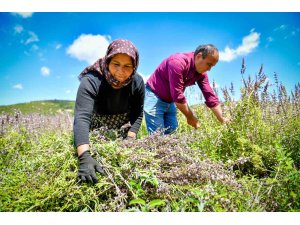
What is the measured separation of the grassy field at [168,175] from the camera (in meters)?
1.56

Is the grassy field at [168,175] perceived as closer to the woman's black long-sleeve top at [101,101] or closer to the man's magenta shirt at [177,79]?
the woman's black long-sleeve top at [101,101]

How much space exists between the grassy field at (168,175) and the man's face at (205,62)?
34.9 inches

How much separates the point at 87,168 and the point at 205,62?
2.36 m

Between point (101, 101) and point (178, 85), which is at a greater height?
point (178, 85)

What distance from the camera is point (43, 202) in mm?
1567

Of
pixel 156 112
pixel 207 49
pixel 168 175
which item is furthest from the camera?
pixel 156 112

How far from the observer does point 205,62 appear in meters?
3.45

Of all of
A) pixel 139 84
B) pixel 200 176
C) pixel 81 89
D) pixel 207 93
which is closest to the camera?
pixel 200 176

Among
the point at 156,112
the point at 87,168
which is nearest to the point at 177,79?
the point at 156,112

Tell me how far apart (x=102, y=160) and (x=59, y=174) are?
34 cm

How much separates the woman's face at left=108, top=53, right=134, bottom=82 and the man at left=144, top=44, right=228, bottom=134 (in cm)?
100

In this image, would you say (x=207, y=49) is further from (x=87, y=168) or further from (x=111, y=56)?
(x=87, y=168)

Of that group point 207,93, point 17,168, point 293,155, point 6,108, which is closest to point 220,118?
point 207,93
